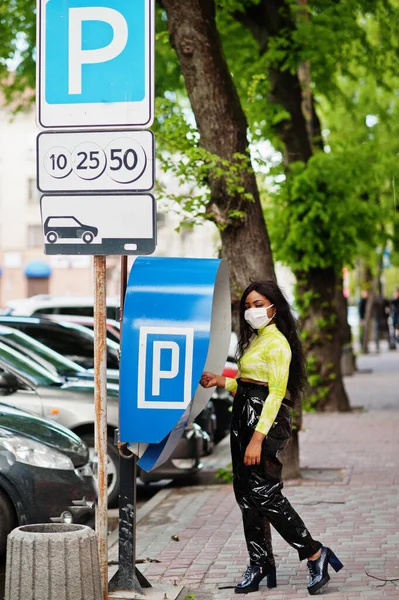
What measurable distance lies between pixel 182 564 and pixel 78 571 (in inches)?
82.1

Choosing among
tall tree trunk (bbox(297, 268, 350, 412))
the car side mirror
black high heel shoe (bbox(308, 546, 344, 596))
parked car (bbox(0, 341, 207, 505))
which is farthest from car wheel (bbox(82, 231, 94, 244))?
tall tree trunk (bbox(297, 268, 350, 412))

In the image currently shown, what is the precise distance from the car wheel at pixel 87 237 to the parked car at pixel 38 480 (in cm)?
214

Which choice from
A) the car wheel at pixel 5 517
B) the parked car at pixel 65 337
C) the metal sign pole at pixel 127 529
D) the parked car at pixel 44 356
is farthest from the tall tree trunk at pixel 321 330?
the metal sign pole at pixel 127 529

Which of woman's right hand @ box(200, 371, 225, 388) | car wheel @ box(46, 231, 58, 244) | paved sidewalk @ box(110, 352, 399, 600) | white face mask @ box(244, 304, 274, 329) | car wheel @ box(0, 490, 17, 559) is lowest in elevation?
paved sidewalk @ box(110, 352, 399, 600)

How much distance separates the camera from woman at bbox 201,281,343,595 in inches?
252

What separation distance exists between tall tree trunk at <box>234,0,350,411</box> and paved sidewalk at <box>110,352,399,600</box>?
3.31 metres

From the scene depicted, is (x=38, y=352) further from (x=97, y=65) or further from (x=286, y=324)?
(x=97, y=65)

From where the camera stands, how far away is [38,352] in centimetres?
1150

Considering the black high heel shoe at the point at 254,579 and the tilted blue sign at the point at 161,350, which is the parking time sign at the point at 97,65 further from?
the black high heel shoe at the point at 254,579

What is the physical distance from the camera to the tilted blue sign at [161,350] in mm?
5902

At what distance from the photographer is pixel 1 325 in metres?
12.1

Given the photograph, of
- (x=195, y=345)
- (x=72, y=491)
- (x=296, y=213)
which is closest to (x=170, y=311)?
(x=195, y=345)

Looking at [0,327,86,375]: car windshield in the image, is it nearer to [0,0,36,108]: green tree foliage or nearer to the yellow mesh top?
the yellow mesh top

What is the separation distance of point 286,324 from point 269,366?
0.38 m
